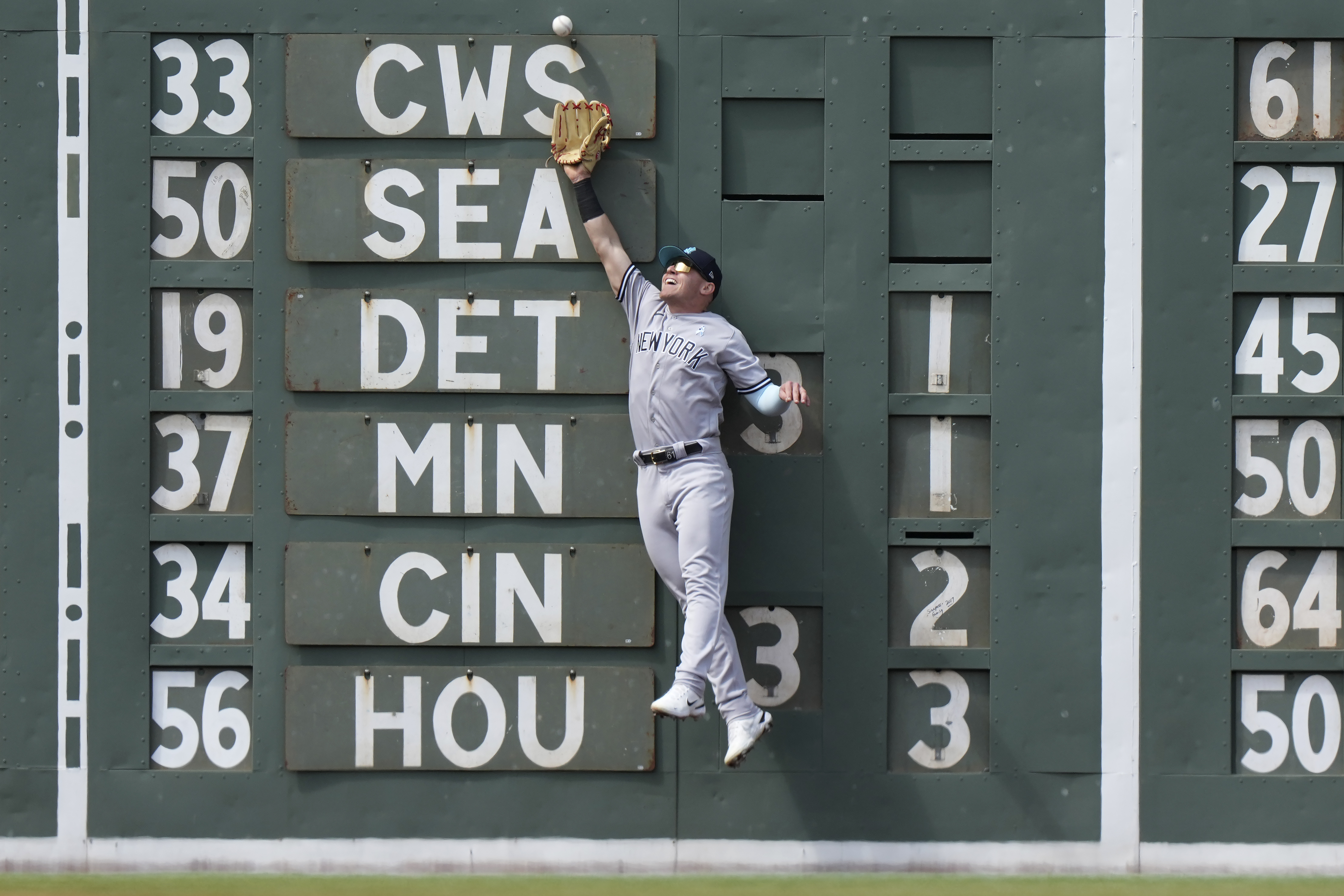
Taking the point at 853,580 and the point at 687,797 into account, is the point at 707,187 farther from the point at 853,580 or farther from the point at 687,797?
the point at 687,797

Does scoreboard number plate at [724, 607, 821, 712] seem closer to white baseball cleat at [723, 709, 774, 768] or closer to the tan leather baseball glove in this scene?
white baseball cleat at [723, 709, 774, 768]

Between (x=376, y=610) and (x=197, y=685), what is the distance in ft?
2.26

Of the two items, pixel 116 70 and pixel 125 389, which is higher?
pixel 116 70

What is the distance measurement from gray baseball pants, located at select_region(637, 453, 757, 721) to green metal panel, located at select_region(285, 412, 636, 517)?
0.20 m

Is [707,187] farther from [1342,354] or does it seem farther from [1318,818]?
[1318,818]

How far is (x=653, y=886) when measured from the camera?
14.0ft

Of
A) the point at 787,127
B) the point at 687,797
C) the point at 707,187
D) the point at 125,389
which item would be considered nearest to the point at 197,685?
the point at 125,389

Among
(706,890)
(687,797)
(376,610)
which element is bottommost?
(706,890)

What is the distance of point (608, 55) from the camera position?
4.30 m

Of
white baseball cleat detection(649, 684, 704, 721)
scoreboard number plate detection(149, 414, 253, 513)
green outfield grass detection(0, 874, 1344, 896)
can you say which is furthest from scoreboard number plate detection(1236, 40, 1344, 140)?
scoreboard number plate detection(149, 414, 253, 513)

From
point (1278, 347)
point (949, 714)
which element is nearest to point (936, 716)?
point (949, 714)

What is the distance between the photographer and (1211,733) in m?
4.33

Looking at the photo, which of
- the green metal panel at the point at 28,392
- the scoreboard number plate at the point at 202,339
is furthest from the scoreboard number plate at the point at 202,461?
the green metal panel at the point at 28,392

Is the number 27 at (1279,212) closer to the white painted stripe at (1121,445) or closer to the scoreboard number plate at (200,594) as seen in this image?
the white painted stripe at (1121,445)
